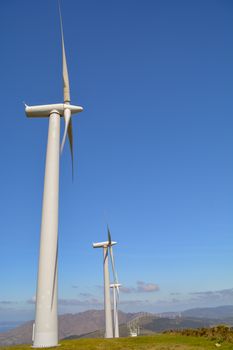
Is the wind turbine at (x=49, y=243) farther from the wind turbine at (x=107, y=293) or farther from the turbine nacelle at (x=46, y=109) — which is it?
the wind turbine at (x=107, y=293)

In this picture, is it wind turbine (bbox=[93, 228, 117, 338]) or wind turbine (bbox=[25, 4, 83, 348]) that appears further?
wind turbine (bbox=[93, 228, 117, 338])

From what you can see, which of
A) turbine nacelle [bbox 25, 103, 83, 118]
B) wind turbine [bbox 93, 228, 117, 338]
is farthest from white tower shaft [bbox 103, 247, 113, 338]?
turbine nacelle [bbox 25, 103, 83, 118]

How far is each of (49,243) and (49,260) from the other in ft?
5.75

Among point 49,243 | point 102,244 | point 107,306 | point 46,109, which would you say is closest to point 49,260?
point 49,243

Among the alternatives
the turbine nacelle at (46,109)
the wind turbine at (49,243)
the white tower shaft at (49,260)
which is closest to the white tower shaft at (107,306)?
the wind turbine at (49,243)

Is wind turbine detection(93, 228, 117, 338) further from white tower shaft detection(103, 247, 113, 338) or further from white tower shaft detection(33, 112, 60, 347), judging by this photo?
white tower shaft detection(33, 112, 60, 347)

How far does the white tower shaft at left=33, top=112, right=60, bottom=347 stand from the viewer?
108ft

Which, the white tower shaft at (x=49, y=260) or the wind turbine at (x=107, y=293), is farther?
the wind turbine at (x=107, y=293)

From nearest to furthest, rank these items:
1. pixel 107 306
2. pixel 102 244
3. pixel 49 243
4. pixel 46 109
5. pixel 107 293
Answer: pixel 49 243
pixel 46 109
pixel 107 306
pixel 107 293
pixel 102 244

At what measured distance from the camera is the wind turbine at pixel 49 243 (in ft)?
108

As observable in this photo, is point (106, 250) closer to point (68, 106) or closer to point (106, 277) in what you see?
point (106, 277)

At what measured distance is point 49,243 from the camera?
35.4m

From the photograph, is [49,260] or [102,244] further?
[102,244]

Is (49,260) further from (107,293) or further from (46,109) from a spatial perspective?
(107,293)
